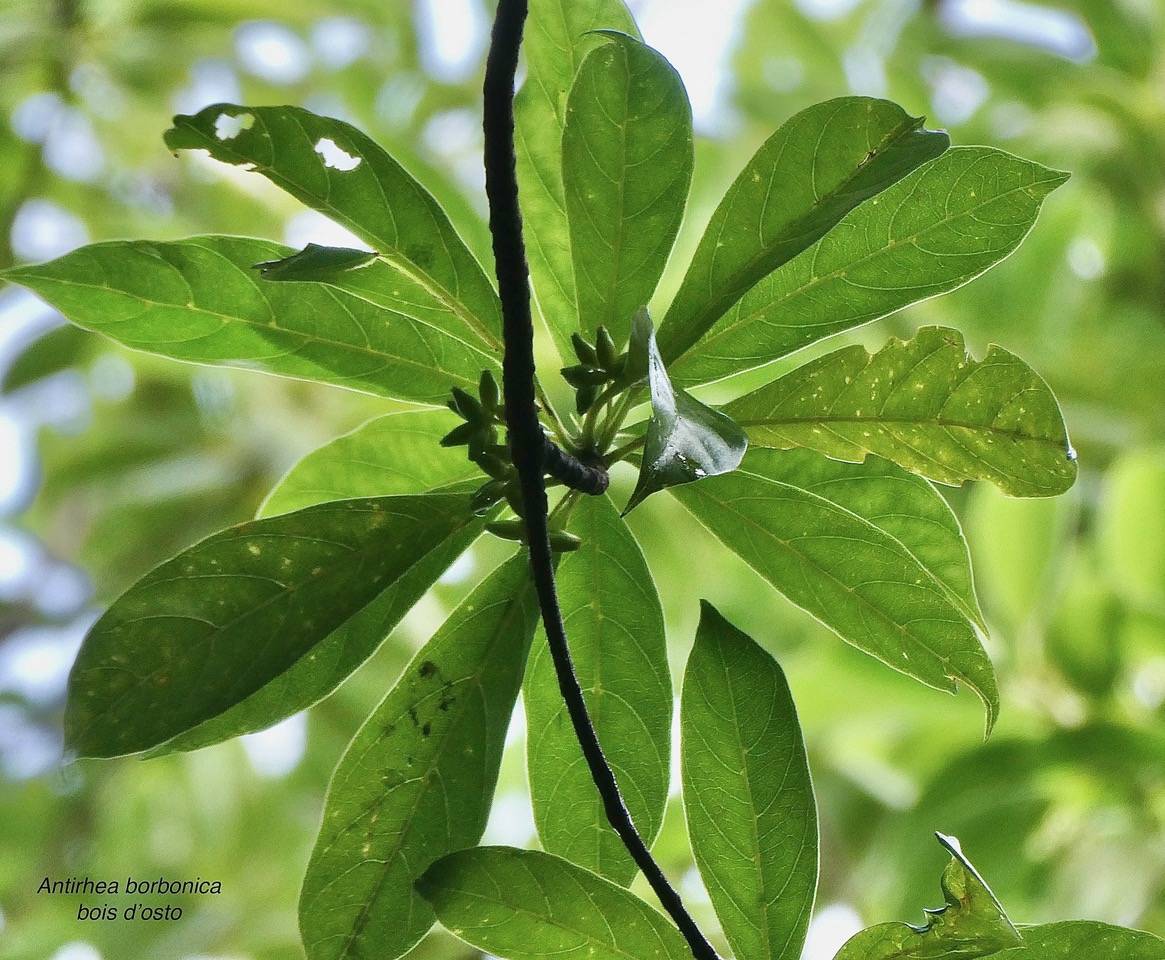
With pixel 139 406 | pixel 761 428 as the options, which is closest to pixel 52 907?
pixel 139 406

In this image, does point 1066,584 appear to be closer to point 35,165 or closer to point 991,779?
point 991,779

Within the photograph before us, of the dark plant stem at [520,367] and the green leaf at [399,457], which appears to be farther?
the green leaf at [399,457]

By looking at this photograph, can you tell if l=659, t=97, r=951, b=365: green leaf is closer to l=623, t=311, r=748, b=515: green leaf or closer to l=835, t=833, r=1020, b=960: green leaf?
l=623, t=311, r=748, b=515: green leaf

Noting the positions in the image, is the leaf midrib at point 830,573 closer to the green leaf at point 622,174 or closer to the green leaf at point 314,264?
the green leaf at point 622,174

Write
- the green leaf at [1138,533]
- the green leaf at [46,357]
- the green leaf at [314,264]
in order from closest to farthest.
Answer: the green leaf at [314,264] → the green leaf at [1138,533] → the green leaf at [46,357]

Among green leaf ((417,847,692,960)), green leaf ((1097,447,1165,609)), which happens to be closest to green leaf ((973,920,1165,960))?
green leaf ((417,847,692,960))

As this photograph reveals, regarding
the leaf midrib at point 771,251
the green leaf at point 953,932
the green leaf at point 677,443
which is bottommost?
the green leaf at point 953,932

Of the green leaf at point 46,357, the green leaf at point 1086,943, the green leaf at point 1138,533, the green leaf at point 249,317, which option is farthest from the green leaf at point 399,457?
the green leaf at point 46,357
